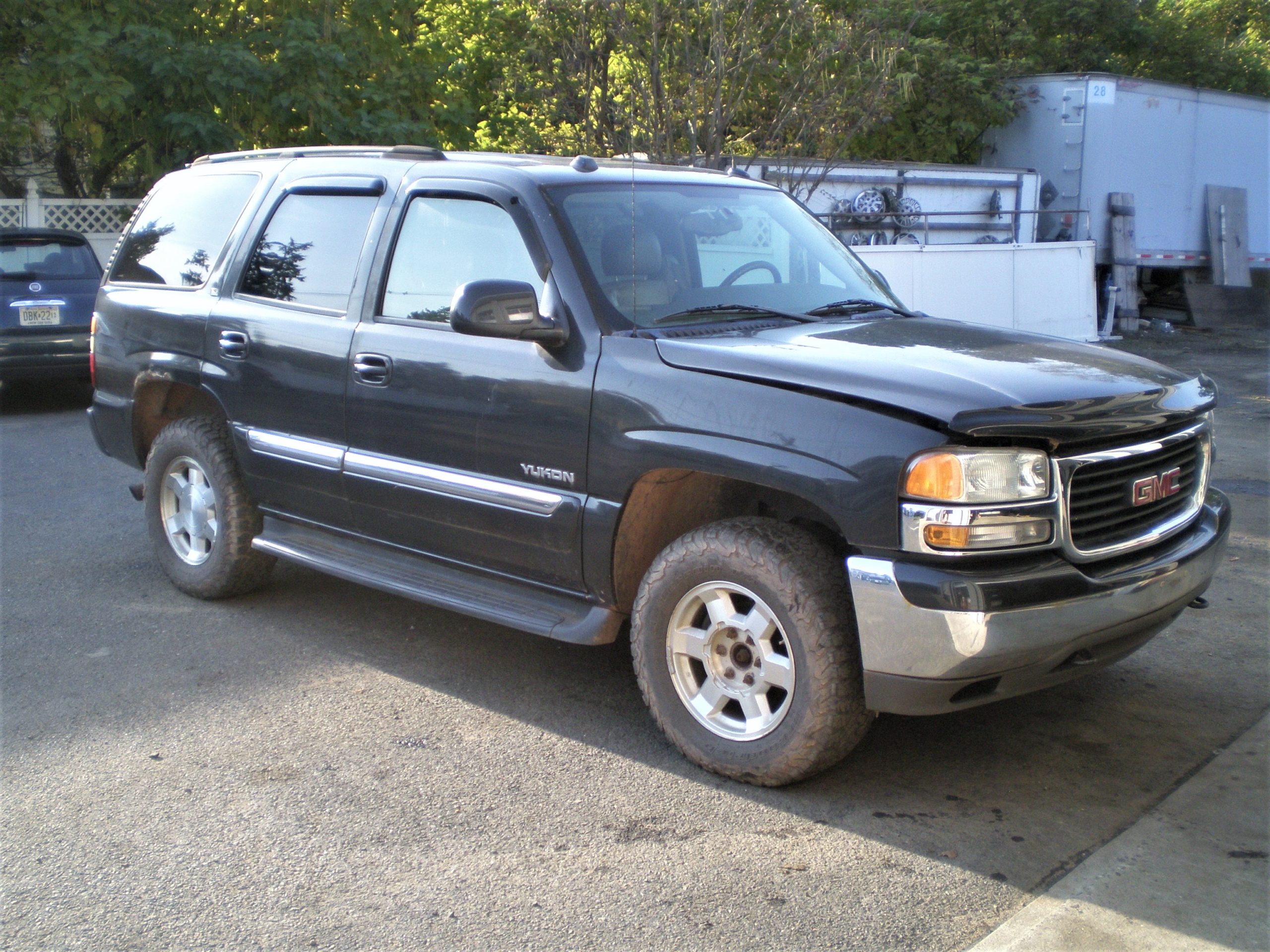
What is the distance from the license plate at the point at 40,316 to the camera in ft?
35.9

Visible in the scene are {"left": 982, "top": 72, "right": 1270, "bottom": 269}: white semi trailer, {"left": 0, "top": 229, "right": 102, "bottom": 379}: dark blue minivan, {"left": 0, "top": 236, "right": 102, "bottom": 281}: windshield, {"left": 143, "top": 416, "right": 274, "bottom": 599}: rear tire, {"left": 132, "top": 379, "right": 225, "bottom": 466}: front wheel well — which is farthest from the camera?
{"left": 982, "top": 72, "right": 1270, "bottom": 269}: white semi trailer

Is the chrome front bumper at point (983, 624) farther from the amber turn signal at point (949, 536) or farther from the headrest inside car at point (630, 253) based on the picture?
the headrest inside car at point (630, 253)

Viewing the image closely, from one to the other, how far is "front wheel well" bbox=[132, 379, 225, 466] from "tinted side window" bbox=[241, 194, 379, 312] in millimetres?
777

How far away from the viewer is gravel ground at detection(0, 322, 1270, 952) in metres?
3.11

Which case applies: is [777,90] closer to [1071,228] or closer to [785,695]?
[1071,228]

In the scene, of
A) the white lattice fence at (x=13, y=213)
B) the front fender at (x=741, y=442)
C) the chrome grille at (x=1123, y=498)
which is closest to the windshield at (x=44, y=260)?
the white lattice fence at (x=13, y=213)

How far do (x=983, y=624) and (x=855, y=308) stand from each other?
5.65 feet

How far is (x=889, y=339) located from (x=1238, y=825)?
5.83ft

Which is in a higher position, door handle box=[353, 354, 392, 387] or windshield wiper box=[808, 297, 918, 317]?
windshield wiper box=[808, 297, 918, 317]

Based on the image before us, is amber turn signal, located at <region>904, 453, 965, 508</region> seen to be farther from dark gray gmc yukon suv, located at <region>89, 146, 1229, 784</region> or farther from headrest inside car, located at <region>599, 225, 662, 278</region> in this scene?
headrest inside car, located at <region>599, 225, 662, 278</region>

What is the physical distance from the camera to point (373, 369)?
460 centimetres

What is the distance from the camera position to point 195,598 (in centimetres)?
567

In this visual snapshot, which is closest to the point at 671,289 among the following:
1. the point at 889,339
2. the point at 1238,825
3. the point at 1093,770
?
the point at 889,339

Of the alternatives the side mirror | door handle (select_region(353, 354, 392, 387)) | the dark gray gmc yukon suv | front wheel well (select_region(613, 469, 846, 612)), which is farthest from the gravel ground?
the side mirror
